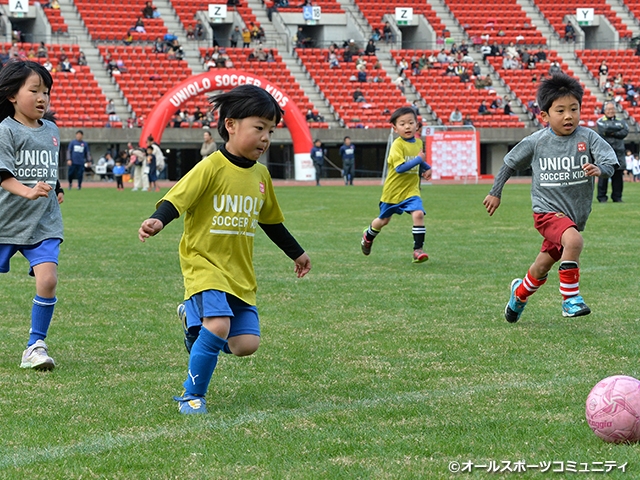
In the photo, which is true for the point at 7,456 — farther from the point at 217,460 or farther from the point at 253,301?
the point at 253,301

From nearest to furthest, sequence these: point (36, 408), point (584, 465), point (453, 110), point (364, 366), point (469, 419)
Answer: point (584, 465) → point (469, 419) → point (36, 408) → point (364, 366) → point (453, 110)

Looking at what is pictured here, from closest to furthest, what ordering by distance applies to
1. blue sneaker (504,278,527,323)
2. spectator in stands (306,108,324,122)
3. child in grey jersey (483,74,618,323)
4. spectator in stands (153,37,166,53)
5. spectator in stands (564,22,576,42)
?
child in grey jersey (483,74,618,323) < blue sneaker (504,278,527,323) < spectator in stands (306,108,324,122) < spectator in stands (153,37,166,53) < spectator in stands (564,22,576,42)

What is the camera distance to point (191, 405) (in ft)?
15.2

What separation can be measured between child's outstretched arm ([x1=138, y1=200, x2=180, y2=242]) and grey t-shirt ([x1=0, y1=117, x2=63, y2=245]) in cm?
148

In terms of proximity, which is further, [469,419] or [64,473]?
[469,419]

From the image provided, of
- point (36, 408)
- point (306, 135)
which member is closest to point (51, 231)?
point (36, 408)

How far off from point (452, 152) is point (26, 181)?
32.7 meters

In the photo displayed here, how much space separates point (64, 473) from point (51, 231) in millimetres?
2512

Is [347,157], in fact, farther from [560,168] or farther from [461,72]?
[560,168]

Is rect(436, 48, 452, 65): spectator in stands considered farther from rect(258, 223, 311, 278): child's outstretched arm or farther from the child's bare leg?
the child's bare leg

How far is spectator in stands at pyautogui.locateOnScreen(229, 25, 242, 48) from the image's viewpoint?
1772 inches

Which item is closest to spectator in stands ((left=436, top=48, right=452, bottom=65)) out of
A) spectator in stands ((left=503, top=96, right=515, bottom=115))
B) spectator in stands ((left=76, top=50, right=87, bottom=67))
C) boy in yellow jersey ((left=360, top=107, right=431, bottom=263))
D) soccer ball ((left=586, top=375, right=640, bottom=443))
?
spectator in stands ((left=503, top=96, right=515, bottom=115))

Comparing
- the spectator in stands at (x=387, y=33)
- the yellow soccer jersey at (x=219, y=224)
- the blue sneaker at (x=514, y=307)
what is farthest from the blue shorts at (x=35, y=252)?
the spectator in stands at (x=387, y=33)

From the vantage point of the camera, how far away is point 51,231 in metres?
5.92
